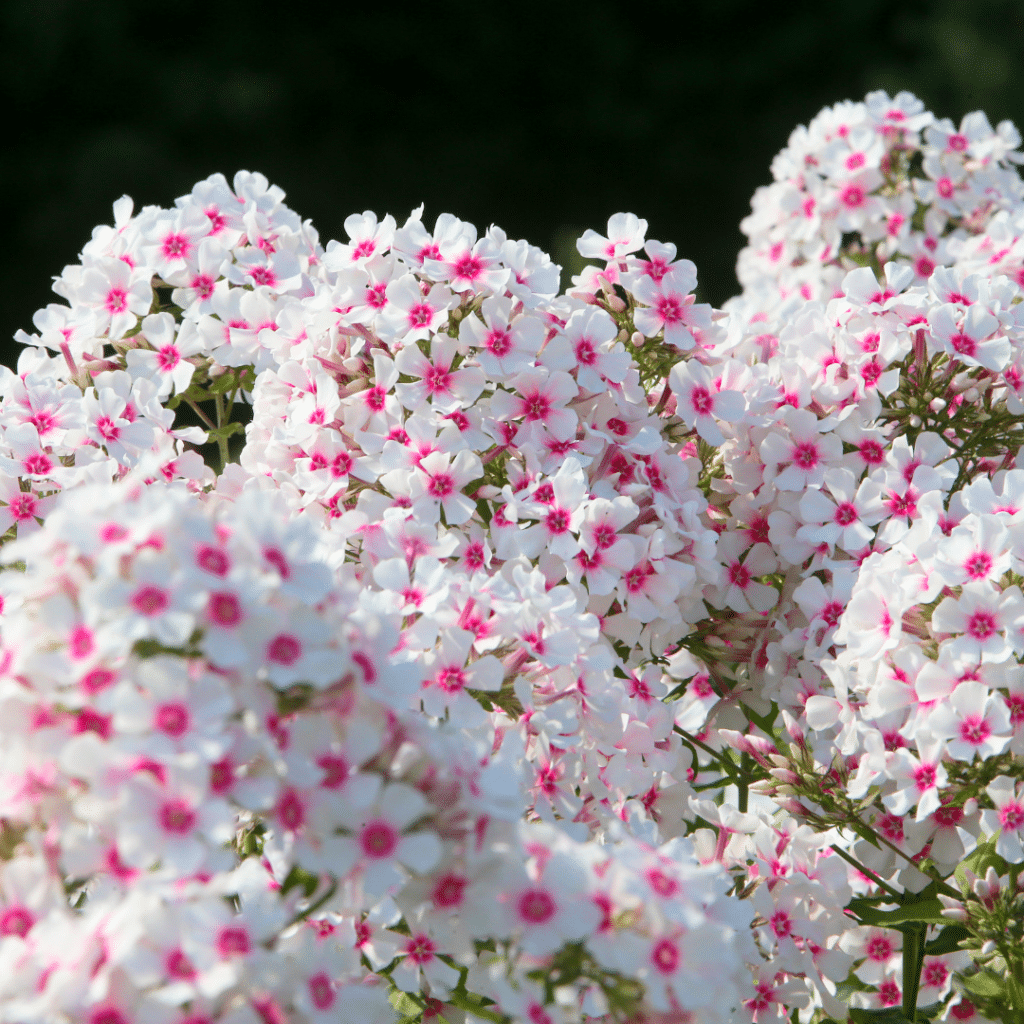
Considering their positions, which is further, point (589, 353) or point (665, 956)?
point (589, 353)

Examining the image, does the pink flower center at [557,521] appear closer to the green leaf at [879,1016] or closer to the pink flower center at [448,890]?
the pink flower center at [448,890]

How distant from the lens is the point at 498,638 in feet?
5.40

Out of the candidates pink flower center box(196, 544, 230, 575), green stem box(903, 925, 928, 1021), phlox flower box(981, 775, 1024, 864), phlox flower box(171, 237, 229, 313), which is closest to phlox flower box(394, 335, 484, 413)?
phlox flower box(171, 237, 229, 313)

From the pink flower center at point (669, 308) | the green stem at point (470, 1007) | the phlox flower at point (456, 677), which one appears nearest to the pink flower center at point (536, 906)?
the phlox flower at point (456, 677)

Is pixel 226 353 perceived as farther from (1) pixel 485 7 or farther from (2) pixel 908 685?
(1) pixel 485 7

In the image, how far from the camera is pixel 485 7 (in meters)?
12.0

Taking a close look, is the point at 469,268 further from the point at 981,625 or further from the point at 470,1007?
the point at 470,1007

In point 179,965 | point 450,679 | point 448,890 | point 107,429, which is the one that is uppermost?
point 107,429

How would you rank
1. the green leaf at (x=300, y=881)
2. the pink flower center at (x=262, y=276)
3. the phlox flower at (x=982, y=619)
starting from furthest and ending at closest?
the pink flower center at (x=262, y=276), the phlox flower at (x=982, y=619), the green leaf at (x=300, y=881)

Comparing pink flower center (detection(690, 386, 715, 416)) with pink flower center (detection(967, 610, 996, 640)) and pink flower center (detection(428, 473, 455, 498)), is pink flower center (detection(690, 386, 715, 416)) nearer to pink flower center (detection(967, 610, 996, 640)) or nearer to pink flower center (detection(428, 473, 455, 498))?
pink flower center (detection(428, 473, 455, 498))

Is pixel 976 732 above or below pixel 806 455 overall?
below

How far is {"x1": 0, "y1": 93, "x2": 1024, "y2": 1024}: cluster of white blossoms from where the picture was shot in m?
1.21

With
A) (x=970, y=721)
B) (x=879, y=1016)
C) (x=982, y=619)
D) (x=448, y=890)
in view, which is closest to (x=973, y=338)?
(x=982, y=619)

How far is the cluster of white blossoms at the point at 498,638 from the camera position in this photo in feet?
3.98
